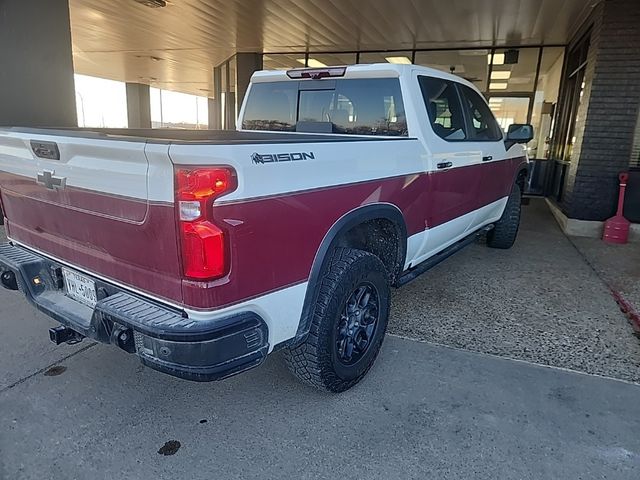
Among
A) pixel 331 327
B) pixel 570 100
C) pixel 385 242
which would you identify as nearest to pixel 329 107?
pixel 385 242

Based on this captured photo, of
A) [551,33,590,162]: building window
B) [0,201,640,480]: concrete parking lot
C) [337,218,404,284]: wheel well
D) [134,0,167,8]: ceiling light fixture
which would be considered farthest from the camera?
[551,33,590,162]: building window

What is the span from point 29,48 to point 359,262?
6300mm

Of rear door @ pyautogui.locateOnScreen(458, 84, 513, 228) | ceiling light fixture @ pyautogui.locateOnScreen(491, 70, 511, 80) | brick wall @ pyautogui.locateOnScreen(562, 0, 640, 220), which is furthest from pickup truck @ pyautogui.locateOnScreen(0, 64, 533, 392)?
ceiling light fixture @ pyautogui.locateOnScreen(491, 70, 511, 80)

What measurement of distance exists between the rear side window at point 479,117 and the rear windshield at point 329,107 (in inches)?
43.5

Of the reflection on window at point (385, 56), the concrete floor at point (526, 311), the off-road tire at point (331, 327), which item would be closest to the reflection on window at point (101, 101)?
the reflection on window at point (385, 56)

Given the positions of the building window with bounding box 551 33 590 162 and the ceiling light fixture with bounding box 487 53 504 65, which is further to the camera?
the ceiling light fixture with bounding box 487 53 504 65

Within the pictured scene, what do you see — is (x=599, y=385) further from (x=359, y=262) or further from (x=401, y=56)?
(x=401, y=56)

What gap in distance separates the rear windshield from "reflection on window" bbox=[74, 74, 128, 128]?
19.5 m

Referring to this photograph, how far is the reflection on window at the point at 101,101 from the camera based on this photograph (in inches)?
870

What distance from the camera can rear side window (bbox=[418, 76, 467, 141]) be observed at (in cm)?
359

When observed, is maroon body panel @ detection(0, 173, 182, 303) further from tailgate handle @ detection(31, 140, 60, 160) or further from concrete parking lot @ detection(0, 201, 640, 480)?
concrete parking lot @ detection(0, 201, 640, 480)

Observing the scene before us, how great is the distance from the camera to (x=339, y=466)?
221cm

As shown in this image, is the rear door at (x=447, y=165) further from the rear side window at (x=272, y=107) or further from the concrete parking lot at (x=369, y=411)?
the rear side window at (x=272, y=107)

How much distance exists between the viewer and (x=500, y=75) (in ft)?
42.2
